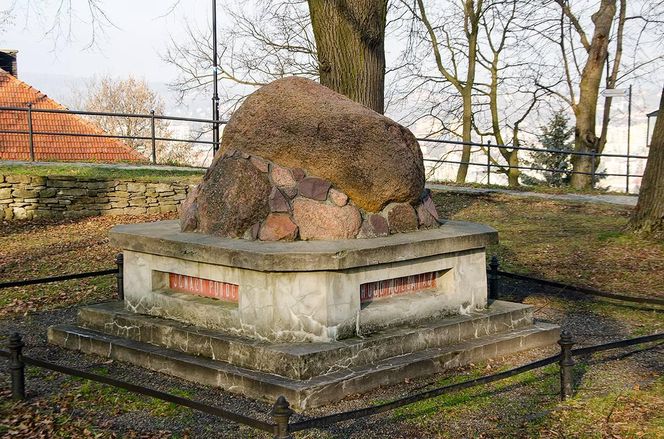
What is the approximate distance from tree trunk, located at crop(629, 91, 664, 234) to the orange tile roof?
1539 cm

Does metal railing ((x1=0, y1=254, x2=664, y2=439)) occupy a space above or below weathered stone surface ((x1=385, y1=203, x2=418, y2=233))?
below

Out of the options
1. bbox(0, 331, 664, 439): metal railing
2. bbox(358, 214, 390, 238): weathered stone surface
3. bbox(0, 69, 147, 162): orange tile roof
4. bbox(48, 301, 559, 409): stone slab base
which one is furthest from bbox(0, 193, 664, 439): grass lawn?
bbox(0, 69, 147, 162): orange tile roof

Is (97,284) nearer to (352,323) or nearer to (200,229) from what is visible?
(200,229)

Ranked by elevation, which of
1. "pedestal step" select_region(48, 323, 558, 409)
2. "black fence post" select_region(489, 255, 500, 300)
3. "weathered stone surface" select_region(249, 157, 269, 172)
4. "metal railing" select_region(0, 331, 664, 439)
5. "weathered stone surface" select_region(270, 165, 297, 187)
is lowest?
"pedestal step" select_region(48, 323, 558, 409)

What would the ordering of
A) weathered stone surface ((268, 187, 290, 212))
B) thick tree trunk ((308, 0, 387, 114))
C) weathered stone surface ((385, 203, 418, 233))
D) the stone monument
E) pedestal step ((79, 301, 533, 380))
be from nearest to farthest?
pedestal step ((79, 301, 533, 380)) → the stone monument → weathered stone surface ((268, 187, 290, 212)) → weathered stone surface ((385, 203, 418, 233)) → thick tree trunk ((308, 0, 387, 114))

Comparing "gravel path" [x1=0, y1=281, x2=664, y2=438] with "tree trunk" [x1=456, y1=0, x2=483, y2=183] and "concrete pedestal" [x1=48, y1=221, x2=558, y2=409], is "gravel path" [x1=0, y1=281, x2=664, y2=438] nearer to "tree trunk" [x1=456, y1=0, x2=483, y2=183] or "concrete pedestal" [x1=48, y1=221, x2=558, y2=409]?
"concrete pedestal" [x1=48, y1=221, x2=558, y2=409]

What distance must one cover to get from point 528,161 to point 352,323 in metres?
25.8

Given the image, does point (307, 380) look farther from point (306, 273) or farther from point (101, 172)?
point (101, 172)

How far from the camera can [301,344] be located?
5.97 metres

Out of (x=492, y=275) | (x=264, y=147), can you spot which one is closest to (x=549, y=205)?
(x=492, y=275)

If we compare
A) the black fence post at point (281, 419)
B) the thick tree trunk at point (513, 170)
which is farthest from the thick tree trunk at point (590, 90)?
the black fence post at point (281, 419)

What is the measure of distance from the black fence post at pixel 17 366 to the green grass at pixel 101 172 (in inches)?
392

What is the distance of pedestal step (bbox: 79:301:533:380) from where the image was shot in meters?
5.76

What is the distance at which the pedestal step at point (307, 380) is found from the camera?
5543mm
